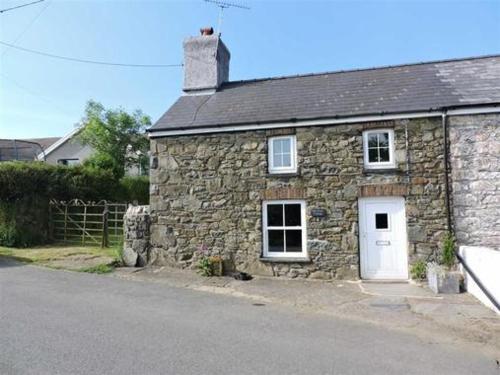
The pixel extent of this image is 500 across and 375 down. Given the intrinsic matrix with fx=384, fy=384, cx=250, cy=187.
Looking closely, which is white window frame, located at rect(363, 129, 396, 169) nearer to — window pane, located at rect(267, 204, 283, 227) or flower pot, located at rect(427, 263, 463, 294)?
window pane, located at rect(267, 204, 283, 227)

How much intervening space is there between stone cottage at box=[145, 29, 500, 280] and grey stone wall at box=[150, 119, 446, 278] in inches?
1.1

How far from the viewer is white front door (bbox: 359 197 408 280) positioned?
989cm

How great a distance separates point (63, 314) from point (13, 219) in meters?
11.1

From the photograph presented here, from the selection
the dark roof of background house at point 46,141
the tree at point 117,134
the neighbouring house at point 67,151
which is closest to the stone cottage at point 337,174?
the tree at point 117,134

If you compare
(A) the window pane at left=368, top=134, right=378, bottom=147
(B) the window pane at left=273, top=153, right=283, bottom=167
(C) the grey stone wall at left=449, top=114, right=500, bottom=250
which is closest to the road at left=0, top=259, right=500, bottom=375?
(B) the window pane at left=273, top=153, right=283, bottom=167

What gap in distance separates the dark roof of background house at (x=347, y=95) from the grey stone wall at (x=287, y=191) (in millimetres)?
546

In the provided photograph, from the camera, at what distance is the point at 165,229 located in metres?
11.5

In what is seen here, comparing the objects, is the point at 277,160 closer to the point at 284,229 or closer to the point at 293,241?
the point at 284,229

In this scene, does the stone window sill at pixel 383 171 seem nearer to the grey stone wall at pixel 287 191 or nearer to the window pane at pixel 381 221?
the grey stone wall at pixel 287 191

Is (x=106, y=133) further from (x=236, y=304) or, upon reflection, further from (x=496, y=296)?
(x=496, y=296)

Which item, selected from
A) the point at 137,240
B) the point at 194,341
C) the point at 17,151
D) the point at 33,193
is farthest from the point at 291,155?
the point at 17,151

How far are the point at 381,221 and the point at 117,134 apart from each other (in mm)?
24148

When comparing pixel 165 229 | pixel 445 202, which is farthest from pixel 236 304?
pixel 445 202

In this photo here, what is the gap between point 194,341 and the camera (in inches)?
213
